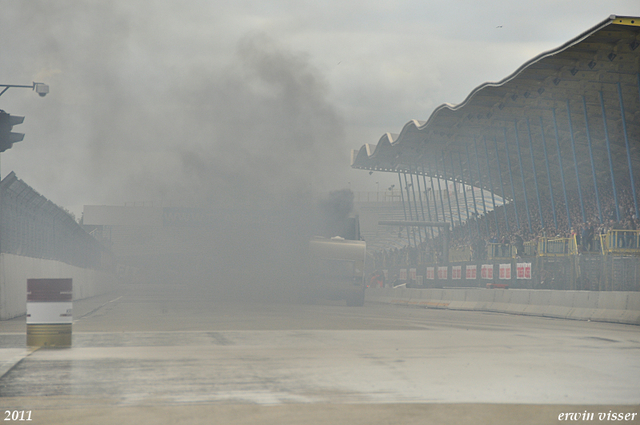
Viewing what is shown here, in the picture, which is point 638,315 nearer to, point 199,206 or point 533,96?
point 533,96

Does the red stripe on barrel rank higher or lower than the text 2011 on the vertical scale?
higher

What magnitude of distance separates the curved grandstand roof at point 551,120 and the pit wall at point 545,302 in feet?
32.4

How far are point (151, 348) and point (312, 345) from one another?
233 centimetres

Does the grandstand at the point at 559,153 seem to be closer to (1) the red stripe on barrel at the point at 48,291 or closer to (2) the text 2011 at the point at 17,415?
(1) the red stripe on barrel at the point at 48,291

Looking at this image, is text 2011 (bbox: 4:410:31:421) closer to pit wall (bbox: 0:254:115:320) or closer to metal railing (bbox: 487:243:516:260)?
pit wall (bbox: 0:254:115:320)

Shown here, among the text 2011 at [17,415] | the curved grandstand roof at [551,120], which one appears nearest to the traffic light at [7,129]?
the text 2011 at [17,415]

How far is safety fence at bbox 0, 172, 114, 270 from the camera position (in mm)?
19719

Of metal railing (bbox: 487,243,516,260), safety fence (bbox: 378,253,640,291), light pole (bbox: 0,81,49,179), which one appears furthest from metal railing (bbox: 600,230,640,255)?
light pole (bbox: 0,81,49,179)

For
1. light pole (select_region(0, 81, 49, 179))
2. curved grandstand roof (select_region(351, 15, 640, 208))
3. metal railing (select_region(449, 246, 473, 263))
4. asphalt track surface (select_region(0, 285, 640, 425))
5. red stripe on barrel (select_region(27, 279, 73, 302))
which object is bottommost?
asphalt track surface (select_region(0, 285, 640, 425))

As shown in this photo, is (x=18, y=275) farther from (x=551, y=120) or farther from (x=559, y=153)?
(x=551, y=120)

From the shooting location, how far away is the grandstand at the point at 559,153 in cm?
2647

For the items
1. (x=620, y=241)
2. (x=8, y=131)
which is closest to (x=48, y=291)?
(x=8, y=131)

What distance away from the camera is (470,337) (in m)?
13.2

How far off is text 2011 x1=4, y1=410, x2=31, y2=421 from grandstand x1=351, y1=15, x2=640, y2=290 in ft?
58.4
